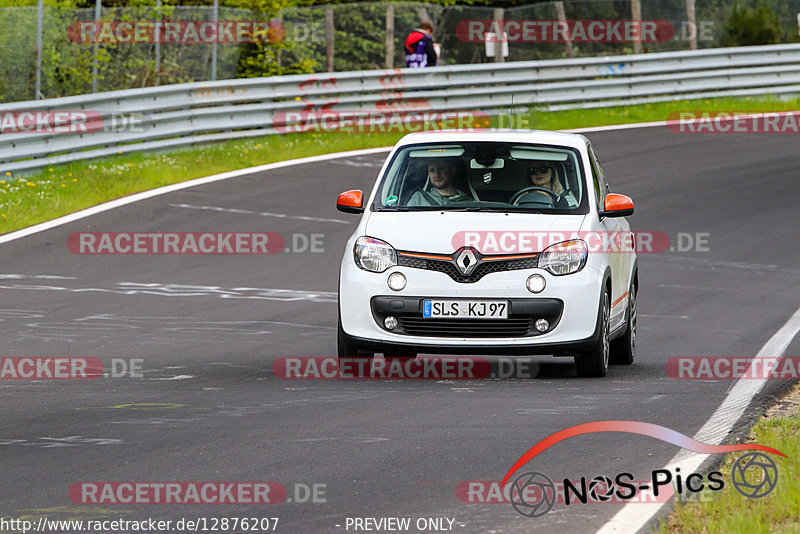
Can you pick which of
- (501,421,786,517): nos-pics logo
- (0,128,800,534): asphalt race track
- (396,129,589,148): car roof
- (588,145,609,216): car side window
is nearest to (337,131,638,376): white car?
(588,145,609,216): car side window

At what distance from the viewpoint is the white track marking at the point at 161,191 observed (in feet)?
51.8

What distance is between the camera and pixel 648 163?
22.1m

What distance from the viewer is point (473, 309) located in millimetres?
8914

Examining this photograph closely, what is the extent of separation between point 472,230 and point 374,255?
0.67 meters

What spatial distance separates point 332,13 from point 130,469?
2295cm

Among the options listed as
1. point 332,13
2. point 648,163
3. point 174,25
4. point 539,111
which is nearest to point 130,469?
point 648,163

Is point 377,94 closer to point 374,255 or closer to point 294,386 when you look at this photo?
point 374,255

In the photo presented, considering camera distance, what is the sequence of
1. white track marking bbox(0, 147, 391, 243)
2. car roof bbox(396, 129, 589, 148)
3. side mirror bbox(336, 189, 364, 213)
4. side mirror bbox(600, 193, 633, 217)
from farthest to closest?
white track marking bbox(0, 147, 391, 243) → car roof bbox(396, 129, 589, 148) → side mirror bbox(336, 189, 364, 213) → side mirror bbox(600, 193, 633, 217)

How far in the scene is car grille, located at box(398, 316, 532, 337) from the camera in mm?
8945

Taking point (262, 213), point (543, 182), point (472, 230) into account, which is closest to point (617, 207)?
point (543, 182)

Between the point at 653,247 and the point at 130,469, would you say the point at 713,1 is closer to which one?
the point at 653,247

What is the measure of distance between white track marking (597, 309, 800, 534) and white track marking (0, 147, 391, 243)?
8597 mm

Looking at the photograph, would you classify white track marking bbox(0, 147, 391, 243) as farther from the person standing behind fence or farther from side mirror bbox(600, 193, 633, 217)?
side mirror bbox(600, 193, 633, 217)

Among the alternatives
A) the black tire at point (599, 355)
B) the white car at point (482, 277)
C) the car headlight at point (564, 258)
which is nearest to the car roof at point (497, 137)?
the white car at point (482, 277)
